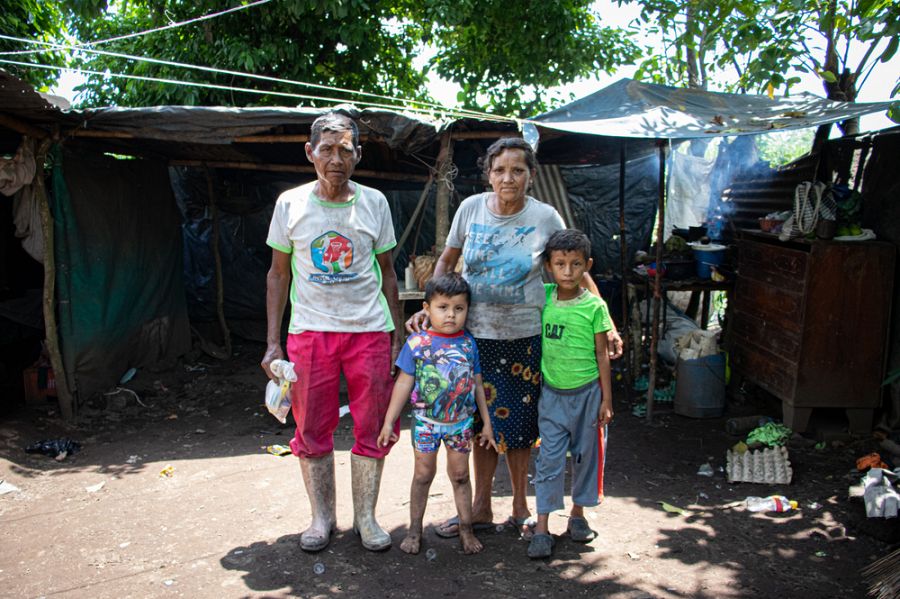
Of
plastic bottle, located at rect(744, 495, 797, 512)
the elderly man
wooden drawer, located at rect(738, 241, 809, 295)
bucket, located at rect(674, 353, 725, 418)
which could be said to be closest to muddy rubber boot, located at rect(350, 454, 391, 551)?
the elderly man

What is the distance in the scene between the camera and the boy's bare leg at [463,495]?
3.10 meters

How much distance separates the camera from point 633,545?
135 inches

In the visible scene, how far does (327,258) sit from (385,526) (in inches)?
61.2

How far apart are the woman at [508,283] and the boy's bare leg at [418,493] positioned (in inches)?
11.6

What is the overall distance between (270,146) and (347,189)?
3.78 m

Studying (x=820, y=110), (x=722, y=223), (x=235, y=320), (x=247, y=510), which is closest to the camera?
(x=247, y=510)

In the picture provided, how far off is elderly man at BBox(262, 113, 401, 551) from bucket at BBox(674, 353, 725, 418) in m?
3.53

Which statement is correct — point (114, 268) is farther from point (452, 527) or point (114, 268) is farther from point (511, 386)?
point (511, 386)

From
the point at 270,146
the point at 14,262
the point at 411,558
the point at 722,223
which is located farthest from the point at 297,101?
the point at 411,558

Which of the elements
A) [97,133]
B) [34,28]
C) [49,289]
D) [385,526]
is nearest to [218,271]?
[49,289]

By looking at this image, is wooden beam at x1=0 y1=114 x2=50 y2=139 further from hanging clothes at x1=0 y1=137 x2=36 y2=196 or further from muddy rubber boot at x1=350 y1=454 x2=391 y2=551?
muddy rubber boot at x1=350 y1=454 x2=391 y2=551

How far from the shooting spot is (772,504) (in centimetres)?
395

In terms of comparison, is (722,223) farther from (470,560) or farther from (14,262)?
(14,262)

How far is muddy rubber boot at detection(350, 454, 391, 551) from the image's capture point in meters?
3.25
